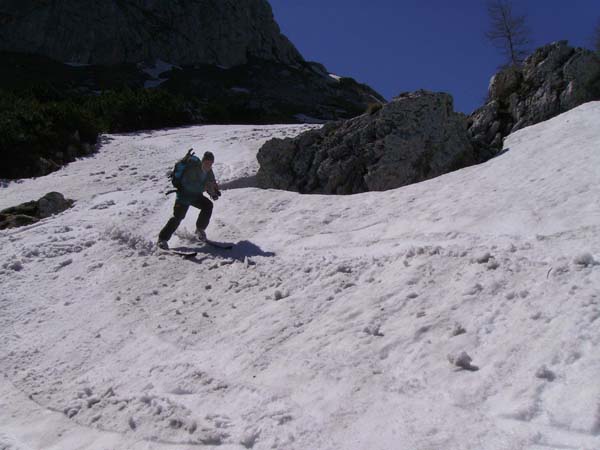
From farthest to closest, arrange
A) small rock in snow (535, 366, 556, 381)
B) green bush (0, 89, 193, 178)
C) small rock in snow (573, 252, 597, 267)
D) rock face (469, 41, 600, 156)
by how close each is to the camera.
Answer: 1. green bush (0, 89, 193, 178)
2. rock face (469, 41, 600, 156)
3. small rock in snow (573, 252, 597, 267)
4. small rock in snow (535, 366, 556, 381)

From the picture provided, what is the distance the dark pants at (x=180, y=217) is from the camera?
32.9 ft

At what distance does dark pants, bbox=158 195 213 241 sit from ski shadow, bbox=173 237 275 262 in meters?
0.34

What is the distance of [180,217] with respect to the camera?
33.1 feet

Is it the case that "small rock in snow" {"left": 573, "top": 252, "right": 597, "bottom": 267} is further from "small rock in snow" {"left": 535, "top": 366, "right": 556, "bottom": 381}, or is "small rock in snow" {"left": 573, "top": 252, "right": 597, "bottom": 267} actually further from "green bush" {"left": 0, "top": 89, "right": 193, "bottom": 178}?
"green bush" {"left": 0, "top": 89, "right": 193, "bottom": 178}

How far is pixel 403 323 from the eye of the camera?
18.0ft

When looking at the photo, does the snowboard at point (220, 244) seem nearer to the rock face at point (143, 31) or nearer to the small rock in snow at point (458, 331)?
the small rock in snow at point (458, 331)

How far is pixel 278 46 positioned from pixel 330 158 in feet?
250

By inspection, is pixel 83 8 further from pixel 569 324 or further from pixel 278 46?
pixel 569 324

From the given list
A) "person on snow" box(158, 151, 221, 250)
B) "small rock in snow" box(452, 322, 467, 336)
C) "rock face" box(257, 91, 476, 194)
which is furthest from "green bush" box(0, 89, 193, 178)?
"small rock in snow" box(452, 322, 467, 336)

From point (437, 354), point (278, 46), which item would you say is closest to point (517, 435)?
point (437, 354)

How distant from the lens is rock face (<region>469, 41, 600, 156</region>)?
12906 millimetres

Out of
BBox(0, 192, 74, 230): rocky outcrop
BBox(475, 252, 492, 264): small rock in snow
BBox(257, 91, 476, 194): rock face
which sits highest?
BBox(257, 91, 476, 194): rock face

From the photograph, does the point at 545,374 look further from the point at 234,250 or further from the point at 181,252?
the point at 181,252

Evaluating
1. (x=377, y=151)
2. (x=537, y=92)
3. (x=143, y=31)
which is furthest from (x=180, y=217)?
(x=143, y=31)
